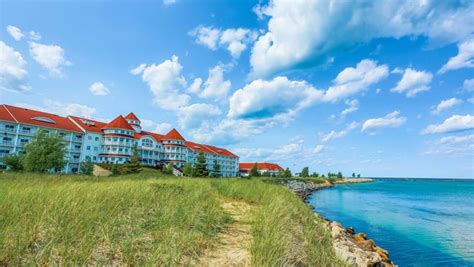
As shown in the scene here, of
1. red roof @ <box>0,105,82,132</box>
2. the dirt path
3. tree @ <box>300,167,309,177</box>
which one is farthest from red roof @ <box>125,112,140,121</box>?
tree @ <box>300,167,309,177</box>

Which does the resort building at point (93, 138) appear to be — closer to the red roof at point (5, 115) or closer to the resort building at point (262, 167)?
the red roof at point (5, 115)

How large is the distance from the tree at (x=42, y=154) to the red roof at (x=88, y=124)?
1699 cm

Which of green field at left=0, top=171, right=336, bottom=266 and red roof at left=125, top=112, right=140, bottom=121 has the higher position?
red roof at left=125, top=112, right=140, bottom=121

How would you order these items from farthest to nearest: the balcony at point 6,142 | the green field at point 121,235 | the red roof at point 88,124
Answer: the red roof at point 88,124 → the balcony at point 6,142 → the green field at point 121,235

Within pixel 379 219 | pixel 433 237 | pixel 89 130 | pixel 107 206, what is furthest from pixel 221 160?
pixel 107 206

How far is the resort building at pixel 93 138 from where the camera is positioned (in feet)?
130

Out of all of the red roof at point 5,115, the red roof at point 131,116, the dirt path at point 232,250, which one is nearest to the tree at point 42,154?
the red roof at point 5,115

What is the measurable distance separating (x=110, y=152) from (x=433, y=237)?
169ft

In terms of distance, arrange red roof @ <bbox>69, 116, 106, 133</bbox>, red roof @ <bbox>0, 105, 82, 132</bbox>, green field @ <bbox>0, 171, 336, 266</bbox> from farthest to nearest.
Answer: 1. red roof @ <bbox>69, 116, 106, 133</bbox>
2. red roof @ <bbox>0, 105, 82, 132</bbox>
3. green field @ <bbox>0, 171, 336, 266</bbox>

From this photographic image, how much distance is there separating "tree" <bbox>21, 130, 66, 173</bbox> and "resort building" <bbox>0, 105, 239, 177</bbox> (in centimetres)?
822

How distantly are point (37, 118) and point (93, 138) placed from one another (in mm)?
9622

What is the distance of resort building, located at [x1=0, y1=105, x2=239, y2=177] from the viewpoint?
130 feet

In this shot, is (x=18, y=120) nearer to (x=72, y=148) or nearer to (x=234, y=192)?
(x=72, y=148)

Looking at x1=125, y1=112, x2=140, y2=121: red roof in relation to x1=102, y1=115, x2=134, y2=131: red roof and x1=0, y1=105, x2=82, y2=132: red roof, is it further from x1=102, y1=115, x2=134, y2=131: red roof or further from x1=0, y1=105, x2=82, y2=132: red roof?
x1=0, y1=105, x2=82, y2=132: red roof
